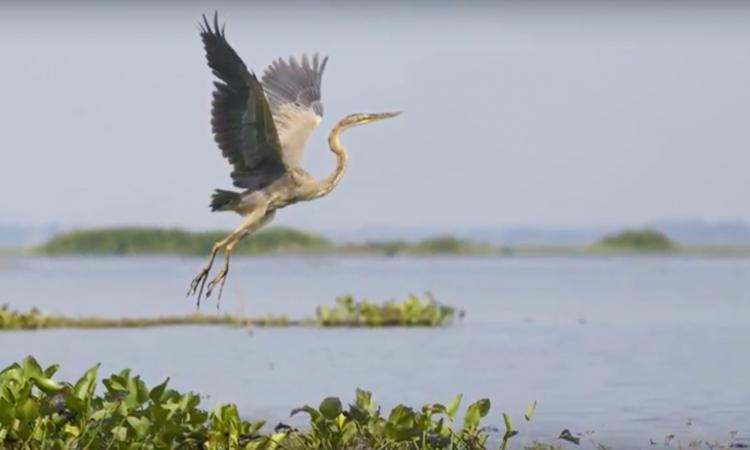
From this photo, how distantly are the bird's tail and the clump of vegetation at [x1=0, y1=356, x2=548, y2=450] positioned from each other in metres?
2.25

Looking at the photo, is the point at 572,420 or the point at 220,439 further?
the point at 572,420

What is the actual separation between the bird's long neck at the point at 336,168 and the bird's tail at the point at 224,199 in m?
0.63

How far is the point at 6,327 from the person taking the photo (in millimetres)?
22984

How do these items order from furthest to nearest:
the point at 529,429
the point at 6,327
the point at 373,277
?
the point at 373,277 < the point at 6,327 < the point at 529,429

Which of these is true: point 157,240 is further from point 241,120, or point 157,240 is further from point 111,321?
point 241,120

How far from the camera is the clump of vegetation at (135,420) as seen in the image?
915 cm

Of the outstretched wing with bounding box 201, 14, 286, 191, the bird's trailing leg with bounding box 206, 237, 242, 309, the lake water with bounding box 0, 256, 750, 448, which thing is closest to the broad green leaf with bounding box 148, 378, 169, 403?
the bird's trailing leg with bounding box 206, 237, 242, 309

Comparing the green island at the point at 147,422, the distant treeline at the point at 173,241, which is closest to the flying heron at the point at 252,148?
the green island at the point at 147,422

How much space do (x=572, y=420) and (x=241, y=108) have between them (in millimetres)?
4038

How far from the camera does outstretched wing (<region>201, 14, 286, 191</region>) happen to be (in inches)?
415

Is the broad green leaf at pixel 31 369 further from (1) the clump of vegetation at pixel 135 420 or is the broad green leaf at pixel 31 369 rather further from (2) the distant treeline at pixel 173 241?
(2) the distant treeline at pixel 173 241

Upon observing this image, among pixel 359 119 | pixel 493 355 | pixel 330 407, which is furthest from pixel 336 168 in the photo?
pixel 493 355

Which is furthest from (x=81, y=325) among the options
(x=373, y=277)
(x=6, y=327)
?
(x=373, y=277)

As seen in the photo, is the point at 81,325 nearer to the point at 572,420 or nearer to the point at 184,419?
the point at 572,420
